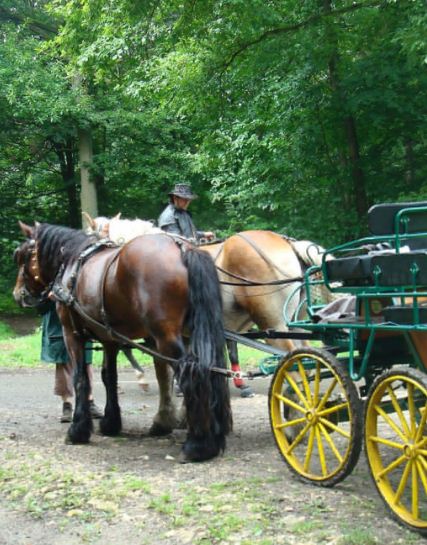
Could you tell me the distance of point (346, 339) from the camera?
18.1 ft

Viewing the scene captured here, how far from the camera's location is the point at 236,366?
880cm

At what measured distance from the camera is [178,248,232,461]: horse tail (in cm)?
614

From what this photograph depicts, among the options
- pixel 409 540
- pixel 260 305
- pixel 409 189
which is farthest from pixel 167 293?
pixel 409 189

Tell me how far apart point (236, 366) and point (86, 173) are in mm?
13923

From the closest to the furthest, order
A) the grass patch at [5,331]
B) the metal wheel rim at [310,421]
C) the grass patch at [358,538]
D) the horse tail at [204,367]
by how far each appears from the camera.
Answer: the grass patch at [358,538] < the metal wheel rim at [310,421] < the horse tail at [204,367] < the grass patch at [5,331]

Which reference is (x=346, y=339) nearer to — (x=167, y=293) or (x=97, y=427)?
(x=167, y=293)

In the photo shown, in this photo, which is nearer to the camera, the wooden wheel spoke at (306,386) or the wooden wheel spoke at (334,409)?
the wooden wheel spoke at (334,409)

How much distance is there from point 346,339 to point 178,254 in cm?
176

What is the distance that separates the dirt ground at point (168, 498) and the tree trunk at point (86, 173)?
1455cm

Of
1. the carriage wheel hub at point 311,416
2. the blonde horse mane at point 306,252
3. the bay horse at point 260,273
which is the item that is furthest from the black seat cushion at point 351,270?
the blonde horse mane at point 306,252

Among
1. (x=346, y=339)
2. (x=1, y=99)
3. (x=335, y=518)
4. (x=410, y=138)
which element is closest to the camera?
(x=335, y=518)

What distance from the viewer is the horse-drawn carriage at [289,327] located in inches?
179

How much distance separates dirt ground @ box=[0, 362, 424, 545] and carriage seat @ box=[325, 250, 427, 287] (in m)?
1.41

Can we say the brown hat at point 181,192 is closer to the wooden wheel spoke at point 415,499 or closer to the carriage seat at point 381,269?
the carriage seat at point 381,269
